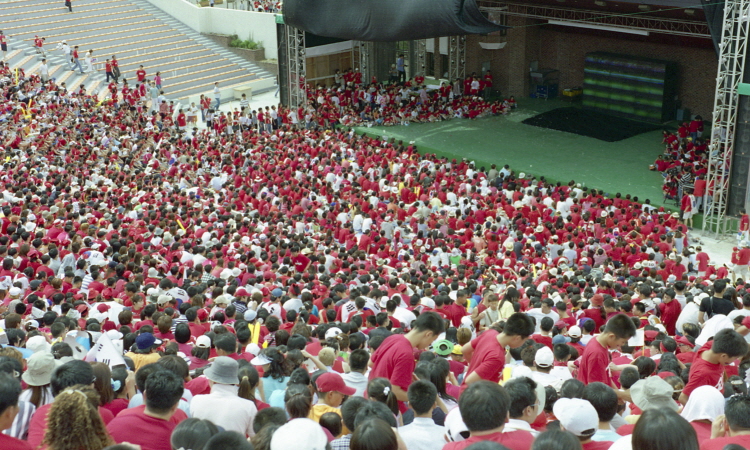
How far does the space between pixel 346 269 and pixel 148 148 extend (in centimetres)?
1130

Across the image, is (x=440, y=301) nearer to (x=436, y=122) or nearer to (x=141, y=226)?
(x=141, y=226)

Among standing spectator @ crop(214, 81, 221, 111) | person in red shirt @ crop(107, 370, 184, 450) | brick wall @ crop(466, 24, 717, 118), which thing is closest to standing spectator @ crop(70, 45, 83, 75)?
standing spectator @ crop(214, 81, 221, 111)

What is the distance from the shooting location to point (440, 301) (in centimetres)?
958

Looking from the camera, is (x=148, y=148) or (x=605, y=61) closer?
(x=148, y=148)

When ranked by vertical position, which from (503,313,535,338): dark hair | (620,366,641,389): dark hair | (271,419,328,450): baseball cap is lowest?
(620,366,641,389): dark hair

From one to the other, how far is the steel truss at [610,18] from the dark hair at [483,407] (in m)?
19.1

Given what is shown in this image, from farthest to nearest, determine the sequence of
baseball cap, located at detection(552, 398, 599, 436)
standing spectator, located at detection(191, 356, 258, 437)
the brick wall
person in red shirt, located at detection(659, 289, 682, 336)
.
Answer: the brick wall
person in red shirt, located at detection(659, 289, 682, 336)
standing spectator, located at detection(191, 356, 258, 437)
baseball cap, located at detection(552, 398, 599, 436)

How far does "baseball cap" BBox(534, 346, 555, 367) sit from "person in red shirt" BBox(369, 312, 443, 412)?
1.13 metres

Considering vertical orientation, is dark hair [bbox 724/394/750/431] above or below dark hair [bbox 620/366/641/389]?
above

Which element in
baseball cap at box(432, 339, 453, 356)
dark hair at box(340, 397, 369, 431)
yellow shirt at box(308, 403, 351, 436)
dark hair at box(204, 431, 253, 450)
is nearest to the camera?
dark hair at box(204, 431, 253, 450)

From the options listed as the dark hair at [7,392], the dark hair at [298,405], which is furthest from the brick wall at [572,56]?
the dark hair at [7,392]

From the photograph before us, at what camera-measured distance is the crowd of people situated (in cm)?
482

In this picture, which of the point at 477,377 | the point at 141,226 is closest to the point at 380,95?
the point at 141,226

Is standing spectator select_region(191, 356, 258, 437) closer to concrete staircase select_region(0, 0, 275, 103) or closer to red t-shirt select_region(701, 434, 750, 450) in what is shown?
red t-shirt select_region(701, 434, 750, 450)
